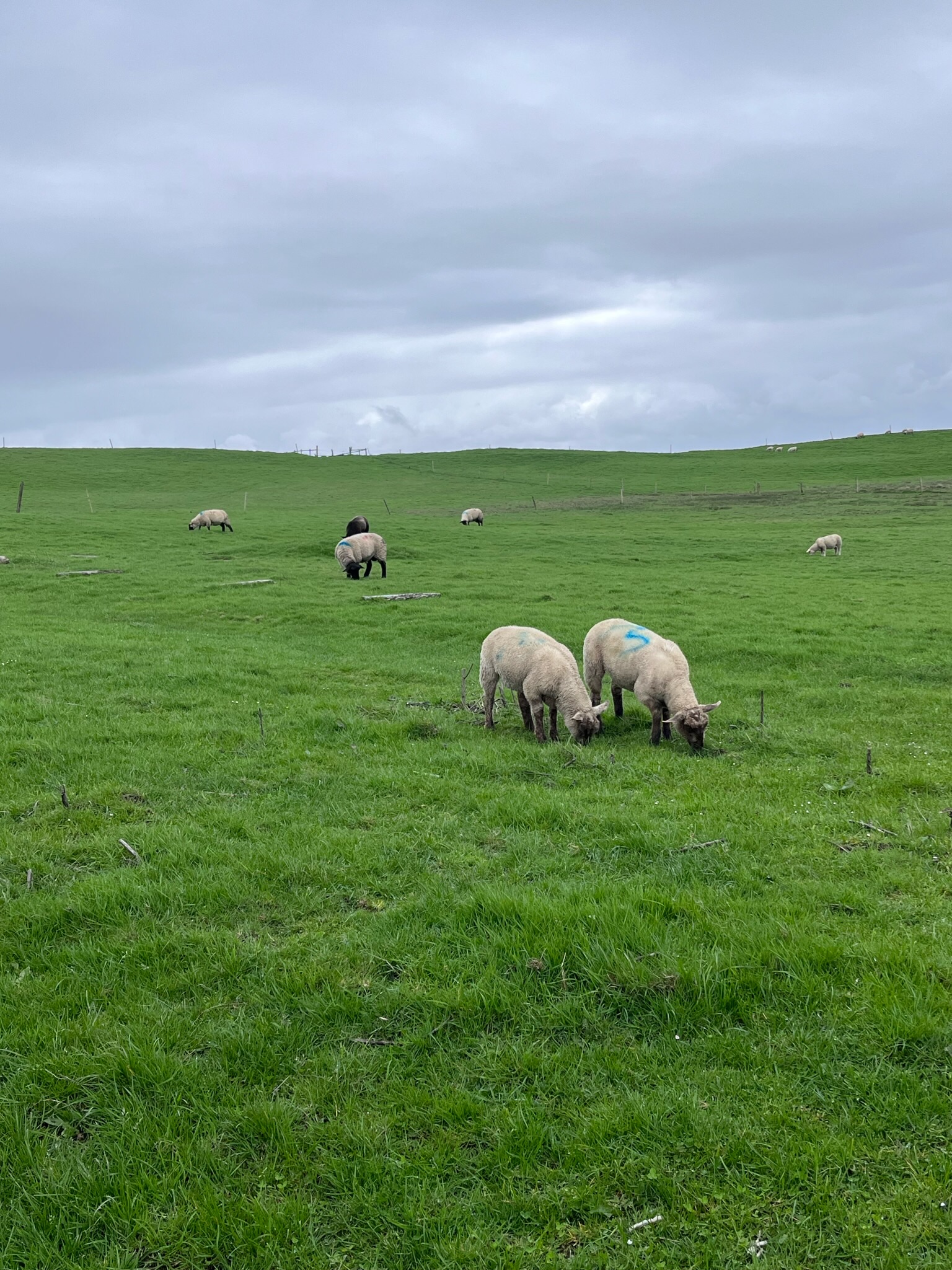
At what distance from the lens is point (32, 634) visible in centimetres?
1841

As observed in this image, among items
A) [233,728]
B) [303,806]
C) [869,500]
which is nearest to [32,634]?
[233,728]

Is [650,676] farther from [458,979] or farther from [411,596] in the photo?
[411,596]

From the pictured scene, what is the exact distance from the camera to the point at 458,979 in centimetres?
542

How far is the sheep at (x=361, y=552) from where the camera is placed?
107 feet

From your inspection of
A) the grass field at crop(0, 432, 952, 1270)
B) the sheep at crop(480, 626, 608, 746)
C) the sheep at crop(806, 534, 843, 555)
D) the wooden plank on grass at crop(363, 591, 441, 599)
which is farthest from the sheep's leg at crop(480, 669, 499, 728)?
the sheep at crop(806, 534, 843, 555)

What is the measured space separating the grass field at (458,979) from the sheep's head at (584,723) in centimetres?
45

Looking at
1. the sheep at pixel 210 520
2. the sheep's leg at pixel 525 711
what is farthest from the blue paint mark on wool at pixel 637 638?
the sheep at pixel 210 520

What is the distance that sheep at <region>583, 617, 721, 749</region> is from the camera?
1156cm

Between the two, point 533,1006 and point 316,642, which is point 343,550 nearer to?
point 316,642

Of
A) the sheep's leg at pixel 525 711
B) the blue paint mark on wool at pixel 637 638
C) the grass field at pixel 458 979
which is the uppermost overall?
the blue paint mark on wool at pixel 637 638

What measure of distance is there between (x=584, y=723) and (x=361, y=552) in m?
22.7

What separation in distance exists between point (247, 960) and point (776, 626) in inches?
728

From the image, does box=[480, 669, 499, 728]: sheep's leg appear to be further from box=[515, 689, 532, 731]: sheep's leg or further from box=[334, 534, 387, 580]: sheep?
box=[334, 534, 387, 580]: sheep

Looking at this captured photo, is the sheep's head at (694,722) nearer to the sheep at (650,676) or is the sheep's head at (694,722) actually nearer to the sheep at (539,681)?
the sheep at (650,676)
